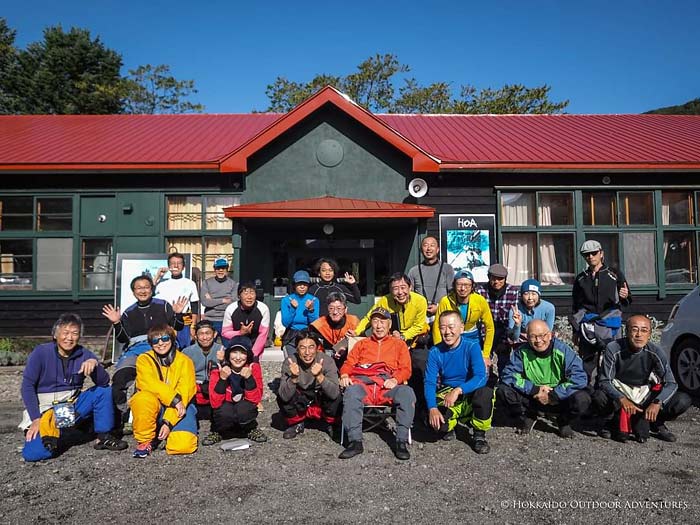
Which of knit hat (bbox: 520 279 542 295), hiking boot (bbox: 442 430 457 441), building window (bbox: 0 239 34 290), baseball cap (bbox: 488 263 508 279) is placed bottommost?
hiking boot (bbox: 442 430 457 441)

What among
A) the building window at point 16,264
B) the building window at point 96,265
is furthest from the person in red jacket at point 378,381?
the building window at point 16,264

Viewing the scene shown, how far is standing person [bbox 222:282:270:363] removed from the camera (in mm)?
5648

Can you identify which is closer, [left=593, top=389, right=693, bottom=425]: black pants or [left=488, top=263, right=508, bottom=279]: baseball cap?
[left=593, top=389, right=693, bottom=425]: black pants

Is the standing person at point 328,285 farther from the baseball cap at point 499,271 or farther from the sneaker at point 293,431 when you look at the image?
the baseball cap at point 499,271

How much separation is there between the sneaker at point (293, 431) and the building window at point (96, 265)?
6.33 metres

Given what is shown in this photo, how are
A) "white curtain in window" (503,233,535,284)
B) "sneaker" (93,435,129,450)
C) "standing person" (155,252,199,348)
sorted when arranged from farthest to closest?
→ "white curtain in window" (503,233,535,284), "standing person" (155,252,199,348), "sneaker" (93,435,129,450)

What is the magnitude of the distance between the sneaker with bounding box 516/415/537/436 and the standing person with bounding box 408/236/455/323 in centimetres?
153

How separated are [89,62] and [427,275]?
29.9 meters

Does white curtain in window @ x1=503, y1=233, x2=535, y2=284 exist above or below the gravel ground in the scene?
above

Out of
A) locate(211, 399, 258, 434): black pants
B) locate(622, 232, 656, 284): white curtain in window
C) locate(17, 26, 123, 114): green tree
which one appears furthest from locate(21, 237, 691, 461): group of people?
locate(17, 26, 123, 114): green tree

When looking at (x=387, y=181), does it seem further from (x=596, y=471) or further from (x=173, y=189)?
(x=596, y=471)

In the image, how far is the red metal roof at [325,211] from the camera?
26.9 feet

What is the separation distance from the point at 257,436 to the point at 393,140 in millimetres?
6161

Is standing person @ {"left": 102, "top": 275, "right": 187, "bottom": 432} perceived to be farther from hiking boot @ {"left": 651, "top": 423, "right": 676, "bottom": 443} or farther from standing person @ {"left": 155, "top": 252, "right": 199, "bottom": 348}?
hiking boot @ {"left": 651, "top": 423, "right": 676, "bottom": 443}
